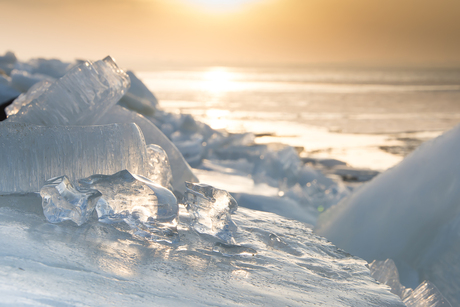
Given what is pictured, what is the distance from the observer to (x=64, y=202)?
1171mm

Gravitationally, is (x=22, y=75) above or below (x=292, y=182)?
above

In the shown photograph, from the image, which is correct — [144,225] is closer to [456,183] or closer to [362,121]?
[456,183]

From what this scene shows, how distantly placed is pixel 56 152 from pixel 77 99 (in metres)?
0.31

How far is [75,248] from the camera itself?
1.04 m

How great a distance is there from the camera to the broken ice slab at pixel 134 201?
125cm

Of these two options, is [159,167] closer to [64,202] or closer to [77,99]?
[77,99]

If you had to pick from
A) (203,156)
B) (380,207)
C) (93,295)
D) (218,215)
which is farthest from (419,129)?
(93,295)

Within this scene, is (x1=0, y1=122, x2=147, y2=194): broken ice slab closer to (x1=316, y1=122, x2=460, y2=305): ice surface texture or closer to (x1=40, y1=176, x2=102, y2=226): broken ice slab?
(x1=40, y1=176, x2=102, y2=226): broken ice slab

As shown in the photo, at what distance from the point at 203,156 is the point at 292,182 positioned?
1560 millimetres

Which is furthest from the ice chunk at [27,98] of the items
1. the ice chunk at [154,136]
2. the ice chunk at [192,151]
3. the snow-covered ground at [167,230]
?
the ice chunk at [192,151]

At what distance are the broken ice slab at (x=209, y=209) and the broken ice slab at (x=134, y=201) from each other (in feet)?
0.30

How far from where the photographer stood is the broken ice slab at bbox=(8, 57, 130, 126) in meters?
1.57

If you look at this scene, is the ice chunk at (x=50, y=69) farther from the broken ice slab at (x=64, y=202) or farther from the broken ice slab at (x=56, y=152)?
the broken ice slab at (x=64, y=202)

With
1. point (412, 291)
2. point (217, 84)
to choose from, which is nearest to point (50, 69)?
point (412, 291)
